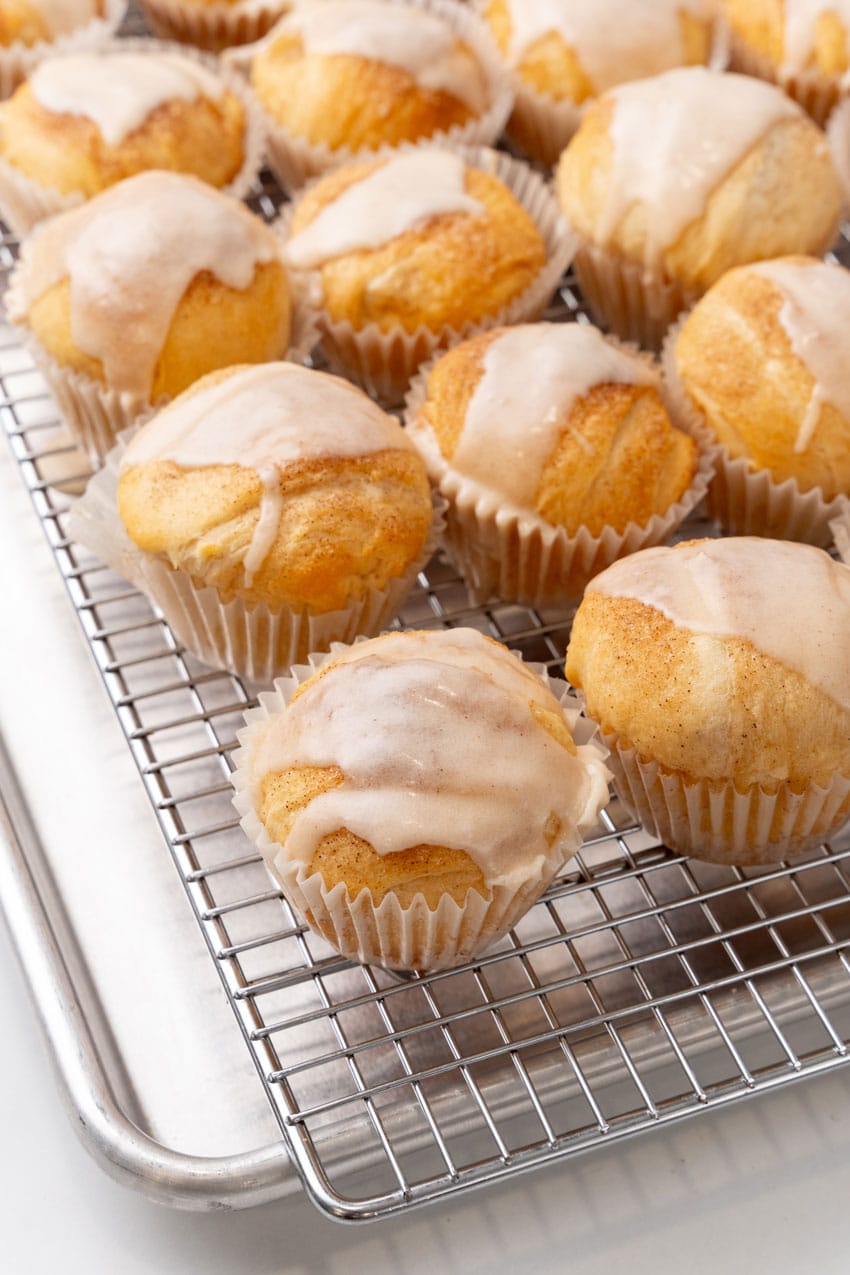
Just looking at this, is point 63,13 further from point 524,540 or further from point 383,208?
point 524,540

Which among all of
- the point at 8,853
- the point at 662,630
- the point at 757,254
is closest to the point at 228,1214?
the point at 8,853

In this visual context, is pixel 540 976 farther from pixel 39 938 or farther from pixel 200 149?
pixel 200 149

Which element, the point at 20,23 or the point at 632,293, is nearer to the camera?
the point at 632,293

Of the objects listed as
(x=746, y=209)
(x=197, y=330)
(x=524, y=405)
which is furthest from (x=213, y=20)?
(x=524, y=405)

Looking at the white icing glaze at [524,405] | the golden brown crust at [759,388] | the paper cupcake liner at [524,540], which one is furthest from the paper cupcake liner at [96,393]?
the golden brown crust at [759,388]

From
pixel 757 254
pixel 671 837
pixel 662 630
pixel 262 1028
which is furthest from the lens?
pixel 757 254

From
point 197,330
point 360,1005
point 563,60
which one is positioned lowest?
point 360,1005

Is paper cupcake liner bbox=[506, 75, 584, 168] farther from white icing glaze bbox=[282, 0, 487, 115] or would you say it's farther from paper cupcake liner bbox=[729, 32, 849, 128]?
paper cupcake liner bbox=[729, 32, 849, 128]
